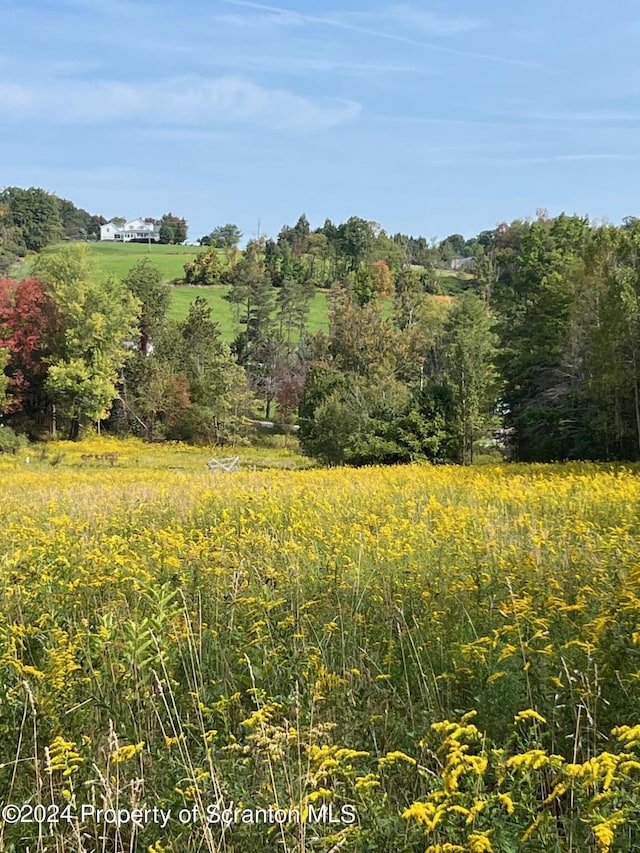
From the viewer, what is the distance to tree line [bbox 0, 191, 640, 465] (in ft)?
88.9

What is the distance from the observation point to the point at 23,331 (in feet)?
156

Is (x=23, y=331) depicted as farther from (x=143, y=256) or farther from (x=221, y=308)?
(x=143, y=256)

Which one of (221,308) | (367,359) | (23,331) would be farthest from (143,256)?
(367,359)

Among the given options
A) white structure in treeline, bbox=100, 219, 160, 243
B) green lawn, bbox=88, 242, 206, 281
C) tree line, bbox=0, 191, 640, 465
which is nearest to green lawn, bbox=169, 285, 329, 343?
tree line, bbox=0, 191, 640, 465

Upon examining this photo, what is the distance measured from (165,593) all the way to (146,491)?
809 cm

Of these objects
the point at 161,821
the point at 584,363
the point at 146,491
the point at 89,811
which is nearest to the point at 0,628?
the point at 89,811

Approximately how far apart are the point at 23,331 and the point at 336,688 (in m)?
49.3

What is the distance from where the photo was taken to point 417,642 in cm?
402

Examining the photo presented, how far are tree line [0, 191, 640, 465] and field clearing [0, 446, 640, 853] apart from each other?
2049 cm

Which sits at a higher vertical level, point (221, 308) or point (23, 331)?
point (221, 308)

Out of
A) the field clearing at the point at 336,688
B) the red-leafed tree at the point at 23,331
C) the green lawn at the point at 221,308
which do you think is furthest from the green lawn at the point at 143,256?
the field clearing at the point at 336,688

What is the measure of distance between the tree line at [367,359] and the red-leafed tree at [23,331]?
0.33 feet

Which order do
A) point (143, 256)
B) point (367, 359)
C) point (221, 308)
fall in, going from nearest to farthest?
point (367, 359), point (221, 308), point (143, 256)

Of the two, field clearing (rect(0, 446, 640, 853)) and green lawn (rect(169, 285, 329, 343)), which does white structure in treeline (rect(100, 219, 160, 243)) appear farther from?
field clearing (rect(0, 446, 640, 853))
